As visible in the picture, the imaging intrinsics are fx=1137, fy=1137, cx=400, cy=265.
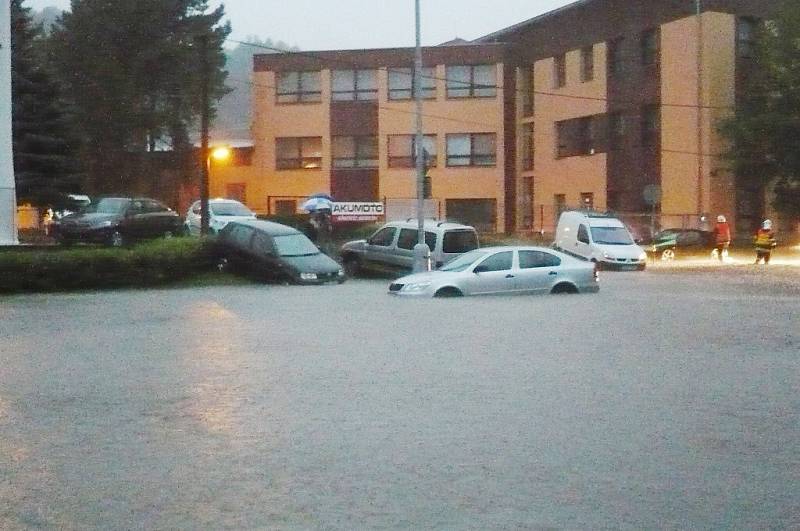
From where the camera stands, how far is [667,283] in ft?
101

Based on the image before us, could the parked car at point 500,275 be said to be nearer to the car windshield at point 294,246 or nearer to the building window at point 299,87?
the car windshield at point 294,246

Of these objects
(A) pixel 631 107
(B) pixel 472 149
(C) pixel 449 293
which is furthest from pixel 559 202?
(C) pixel 449 293

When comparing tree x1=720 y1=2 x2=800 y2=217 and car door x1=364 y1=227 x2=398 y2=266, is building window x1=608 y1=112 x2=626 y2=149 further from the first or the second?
car door x1=364 y1=227 x2=398 y2=266

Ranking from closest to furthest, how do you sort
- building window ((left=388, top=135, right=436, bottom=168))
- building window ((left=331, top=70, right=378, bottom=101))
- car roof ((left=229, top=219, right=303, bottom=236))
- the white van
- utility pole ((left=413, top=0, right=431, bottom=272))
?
utility pole ((left=413, top=0, right=431, bottom=272)), car roof ((left=229, top=219, right=303, bottom=236)), the white van, building window ((left=388, top=135, right=436, bottom=168)), building window ((left=331, top=70, right=378, bottom=101))

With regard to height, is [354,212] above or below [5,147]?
below

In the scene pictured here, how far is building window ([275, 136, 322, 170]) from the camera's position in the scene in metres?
59.2

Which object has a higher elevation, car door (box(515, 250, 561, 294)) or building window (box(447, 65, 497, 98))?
building window (box(447, 65, 497, 98))

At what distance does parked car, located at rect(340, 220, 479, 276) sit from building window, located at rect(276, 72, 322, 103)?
28.2 m

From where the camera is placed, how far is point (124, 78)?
54.9 m

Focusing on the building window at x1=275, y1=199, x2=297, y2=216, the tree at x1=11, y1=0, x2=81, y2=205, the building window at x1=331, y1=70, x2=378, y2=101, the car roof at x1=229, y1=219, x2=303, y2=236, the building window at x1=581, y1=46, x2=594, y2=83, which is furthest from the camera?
the building window at x1=331, y1=70, x2=378, y2=101

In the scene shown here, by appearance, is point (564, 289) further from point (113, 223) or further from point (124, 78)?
point (124, 78)

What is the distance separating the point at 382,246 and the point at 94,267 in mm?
8407

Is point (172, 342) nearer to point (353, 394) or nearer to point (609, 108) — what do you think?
point (353, 394)

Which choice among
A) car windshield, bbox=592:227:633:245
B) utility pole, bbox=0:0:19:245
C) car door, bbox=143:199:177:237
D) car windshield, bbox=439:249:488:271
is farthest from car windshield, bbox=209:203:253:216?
car windshield, bbox=439:249:488:271
